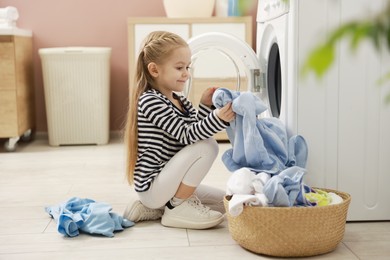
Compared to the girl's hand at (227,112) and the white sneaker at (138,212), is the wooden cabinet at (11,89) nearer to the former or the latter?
the white sneaker at (138,212)

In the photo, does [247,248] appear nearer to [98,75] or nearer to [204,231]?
[204,231]

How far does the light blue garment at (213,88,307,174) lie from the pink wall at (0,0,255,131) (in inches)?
84.6

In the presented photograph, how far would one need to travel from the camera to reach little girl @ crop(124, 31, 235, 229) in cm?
156

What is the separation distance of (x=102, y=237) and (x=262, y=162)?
485 millimetres

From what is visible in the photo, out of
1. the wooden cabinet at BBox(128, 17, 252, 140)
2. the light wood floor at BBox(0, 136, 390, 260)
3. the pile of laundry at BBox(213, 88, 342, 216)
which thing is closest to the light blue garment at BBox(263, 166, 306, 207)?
the pile of laundry at BBox(213, 88, 342, 216)

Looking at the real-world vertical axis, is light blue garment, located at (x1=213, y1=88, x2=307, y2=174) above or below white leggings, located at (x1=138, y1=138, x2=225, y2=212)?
above

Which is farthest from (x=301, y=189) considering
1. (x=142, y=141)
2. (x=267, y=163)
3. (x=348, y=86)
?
(x=142, y=141)

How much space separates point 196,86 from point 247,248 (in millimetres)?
1943

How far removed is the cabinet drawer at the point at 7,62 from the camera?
294cm

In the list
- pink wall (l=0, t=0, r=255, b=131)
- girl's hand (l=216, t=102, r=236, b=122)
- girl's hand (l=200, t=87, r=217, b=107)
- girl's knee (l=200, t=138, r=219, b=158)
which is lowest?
girl's knee (l=200, t=138, r=219, b=158)

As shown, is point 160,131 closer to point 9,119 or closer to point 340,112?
point 340,112

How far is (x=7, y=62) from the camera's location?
2.96 metres

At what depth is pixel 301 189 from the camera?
1.32m

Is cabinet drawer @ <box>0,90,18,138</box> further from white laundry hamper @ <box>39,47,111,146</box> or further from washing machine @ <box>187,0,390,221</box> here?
washing machine @ <box>187,0,390,221</box>
